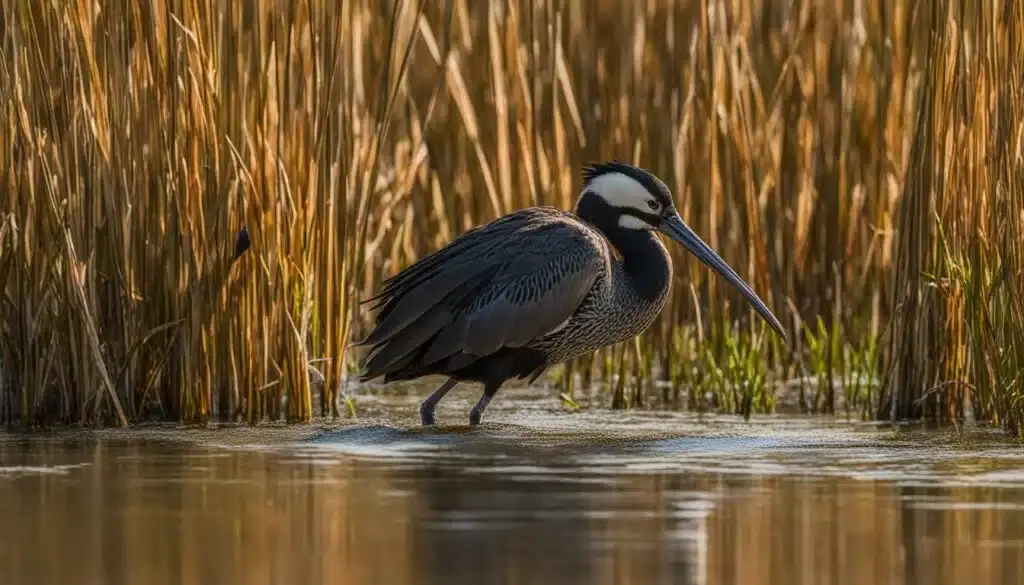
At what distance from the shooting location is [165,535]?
18.5 feet

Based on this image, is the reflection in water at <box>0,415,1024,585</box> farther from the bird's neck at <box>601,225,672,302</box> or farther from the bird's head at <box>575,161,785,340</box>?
the bird's head at <box>575,161,785,340</box>

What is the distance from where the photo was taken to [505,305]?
886 centimetres

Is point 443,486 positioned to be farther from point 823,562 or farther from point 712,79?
point 712,79

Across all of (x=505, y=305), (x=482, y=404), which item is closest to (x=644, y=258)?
(x=505, y=305)

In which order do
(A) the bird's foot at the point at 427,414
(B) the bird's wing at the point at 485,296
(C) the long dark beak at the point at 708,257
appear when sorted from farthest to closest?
(C) the long dark beak at the point at 708,257 → (A) the bird's foot at the point at 427,414 → (B) the bird's wing at the point at 485,296

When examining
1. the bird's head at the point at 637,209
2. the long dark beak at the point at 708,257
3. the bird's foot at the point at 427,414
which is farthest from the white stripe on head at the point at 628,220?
the bird's foot at the point at 427,414

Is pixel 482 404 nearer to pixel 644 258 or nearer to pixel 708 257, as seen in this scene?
pixel 644 258

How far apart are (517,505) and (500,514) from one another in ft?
0.74

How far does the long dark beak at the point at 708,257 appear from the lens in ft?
31.2

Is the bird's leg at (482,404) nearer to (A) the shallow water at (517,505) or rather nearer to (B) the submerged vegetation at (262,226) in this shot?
(A) the shallow water at (517,505)

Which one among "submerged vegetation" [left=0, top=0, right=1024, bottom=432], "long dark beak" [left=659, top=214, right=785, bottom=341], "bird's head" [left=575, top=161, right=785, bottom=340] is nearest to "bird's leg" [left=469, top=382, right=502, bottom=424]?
"submerged vegetation" [left=0, top=0, right=1024, bottom=432]

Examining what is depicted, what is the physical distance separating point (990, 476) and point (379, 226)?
16.2ft

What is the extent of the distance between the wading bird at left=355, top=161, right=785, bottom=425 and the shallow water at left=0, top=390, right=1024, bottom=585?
304 millimetres

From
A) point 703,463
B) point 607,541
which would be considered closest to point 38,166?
point 703,463
